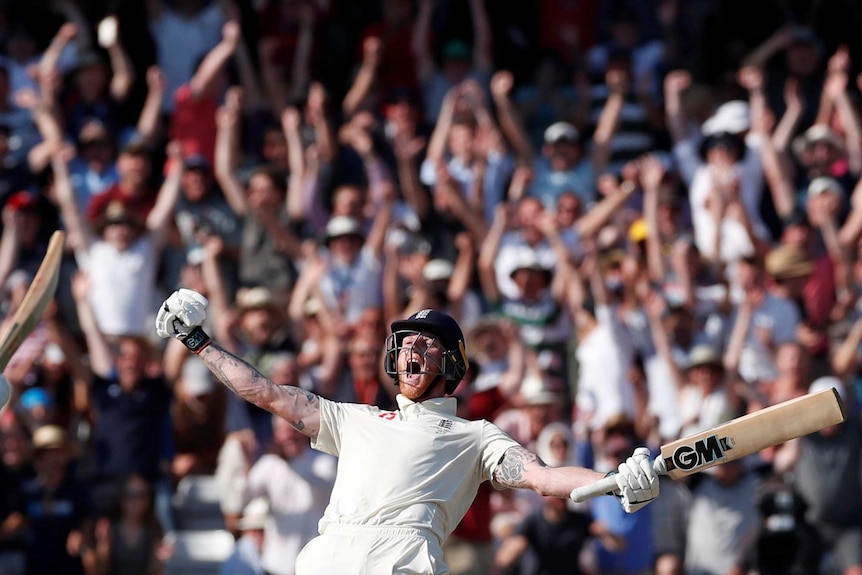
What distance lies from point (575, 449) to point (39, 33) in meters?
7.39

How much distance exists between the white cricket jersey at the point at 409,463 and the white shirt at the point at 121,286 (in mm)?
5789

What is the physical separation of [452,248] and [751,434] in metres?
7.25

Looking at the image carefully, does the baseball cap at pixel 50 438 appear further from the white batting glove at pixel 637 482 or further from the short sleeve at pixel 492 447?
the white batting glove at pixel 637 482

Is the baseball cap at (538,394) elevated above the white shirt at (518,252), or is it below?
below

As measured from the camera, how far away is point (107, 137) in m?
15.3

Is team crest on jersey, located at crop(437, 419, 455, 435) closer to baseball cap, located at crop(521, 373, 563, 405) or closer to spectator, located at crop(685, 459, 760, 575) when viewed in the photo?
baseball cap, located at crop(521, 373, 563, 405)

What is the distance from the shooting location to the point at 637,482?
754cm

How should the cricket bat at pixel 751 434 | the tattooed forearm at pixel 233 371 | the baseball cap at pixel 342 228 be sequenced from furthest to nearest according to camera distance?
the baseball cap at pixel 342 228 < the tattooed forearm at pixel 233 371 < the cricket bat at pixel 751 434

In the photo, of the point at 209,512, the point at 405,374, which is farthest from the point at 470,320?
the point at 405,374

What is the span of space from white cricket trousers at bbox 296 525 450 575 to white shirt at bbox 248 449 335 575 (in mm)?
4351

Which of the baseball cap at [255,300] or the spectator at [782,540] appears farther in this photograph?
the baseball cap at [255,300]

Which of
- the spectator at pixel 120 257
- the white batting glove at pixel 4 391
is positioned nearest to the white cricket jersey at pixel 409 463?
the white batting glove at pixel 4 391

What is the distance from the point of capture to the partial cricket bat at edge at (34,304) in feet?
31.7

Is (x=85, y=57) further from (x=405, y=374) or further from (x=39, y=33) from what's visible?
(x=405, y=374)
